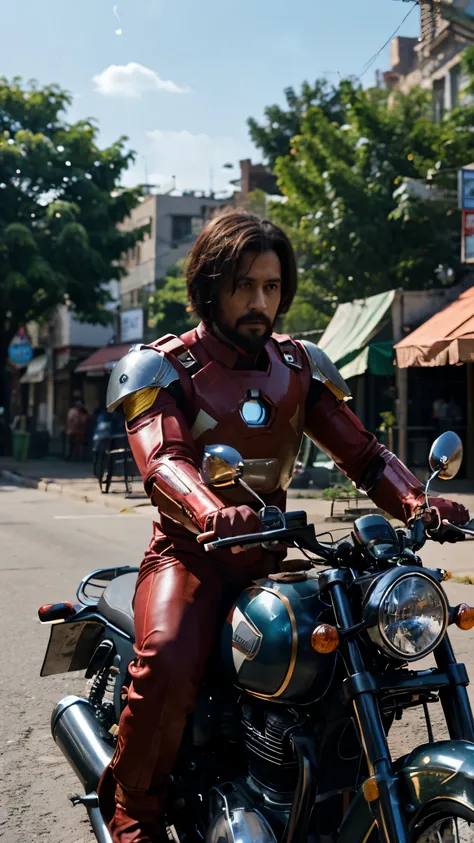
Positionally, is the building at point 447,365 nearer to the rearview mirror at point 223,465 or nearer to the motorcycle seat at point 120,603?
the motorcycle seat at point 120,603

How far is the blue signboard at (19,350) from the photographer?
89.5 feet

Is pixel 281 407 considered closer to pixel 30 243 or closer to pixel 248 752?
pixel 248 752

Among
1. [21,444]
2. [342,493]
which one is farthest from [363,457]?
[21,444]

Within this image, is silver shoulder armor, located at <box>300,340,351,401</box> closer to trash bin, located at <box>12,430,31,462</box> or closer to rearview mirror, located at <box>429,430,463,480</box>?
rearview mirror, located at <box>429,430,463,480</box>

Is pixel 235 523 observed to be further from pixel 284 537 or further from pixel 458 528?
pixel 458 528

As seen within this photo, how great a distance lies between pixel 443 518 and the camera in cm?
240

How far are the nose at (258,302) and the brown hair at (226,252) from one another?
8 cm

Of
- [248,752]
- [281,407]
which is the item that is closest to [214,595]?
[248,752]

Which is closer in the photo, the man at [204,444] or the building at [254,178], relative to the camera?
the man at [204,444]

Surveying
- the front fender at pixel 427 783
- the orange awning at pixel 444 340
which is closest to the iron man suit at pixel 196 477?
the front fender at pixel 427 783

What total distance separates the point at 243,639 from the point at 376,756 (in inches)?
16.3

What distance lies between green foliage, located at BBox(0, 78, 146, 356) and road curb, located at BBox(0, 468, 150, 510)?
6717 millimetres

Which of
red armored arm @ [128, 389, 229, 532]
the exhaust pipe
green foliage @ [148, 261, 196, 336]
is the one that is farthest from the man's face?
green foliage @ [148, 261, 196, 336]

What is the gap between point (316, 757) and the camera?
212 centimetres
